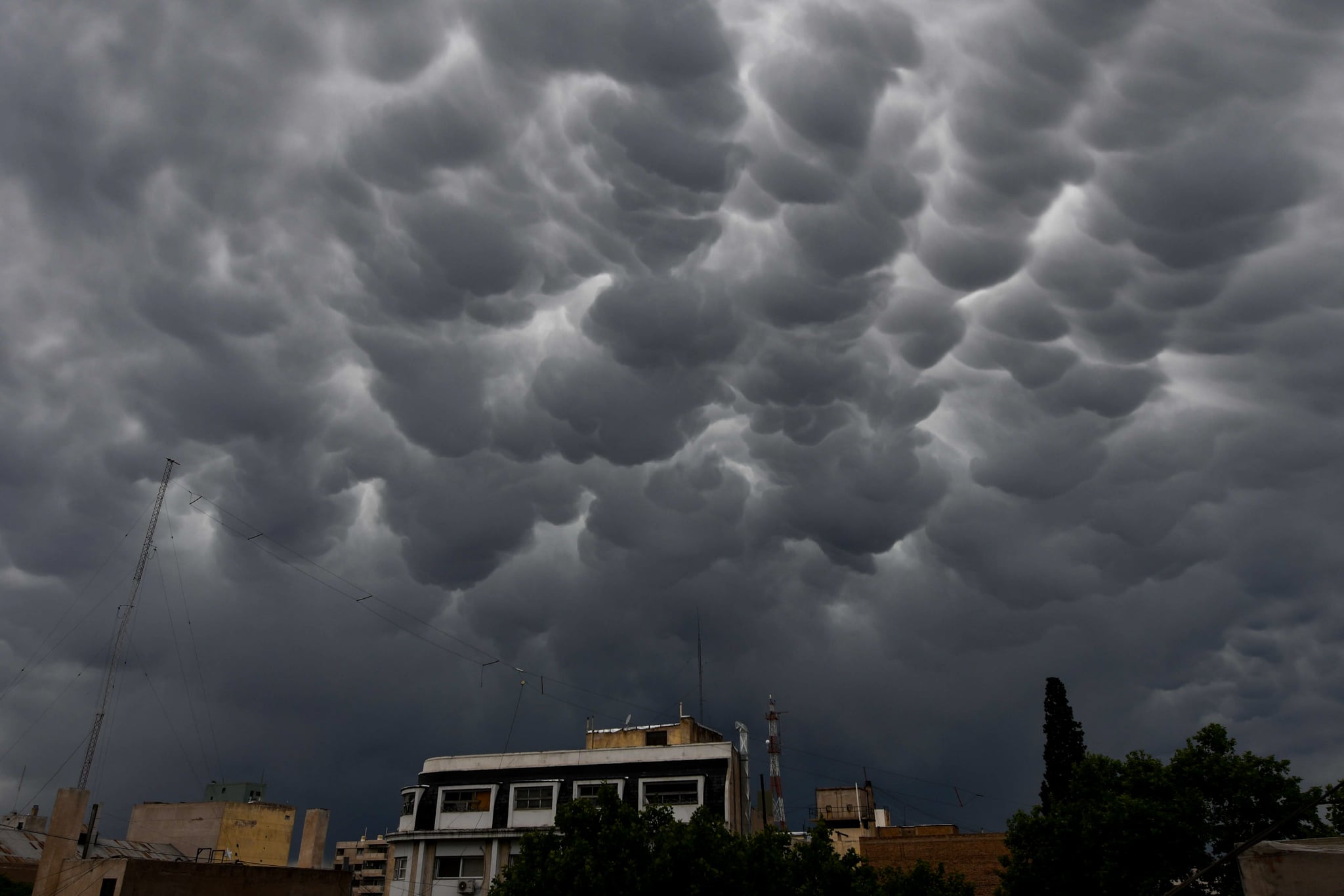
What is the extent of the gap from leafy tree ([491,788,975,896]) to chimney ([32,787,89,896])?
Result: 29422mm

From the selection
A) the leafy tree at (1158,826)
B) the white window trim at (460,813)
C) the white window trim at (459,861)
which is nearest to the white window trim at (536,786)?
the white window trim at (460,813)

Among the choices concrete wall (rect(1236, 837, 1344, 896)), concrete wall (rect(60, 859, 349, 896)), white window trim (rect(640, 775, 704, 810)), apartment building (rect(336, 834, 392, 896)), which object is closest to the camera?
concrete wall (rect(1236, 837, 1344, 896))

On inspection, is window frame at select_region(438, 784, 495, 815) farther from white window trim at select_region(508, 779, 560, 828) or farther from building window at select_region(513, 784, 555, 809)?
building window at select_region(513, 784, 555, 809)

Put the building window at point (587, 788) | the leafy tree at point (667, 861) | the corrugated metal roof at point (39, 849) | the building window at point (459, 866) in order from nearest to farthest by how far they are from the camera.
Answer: the leafy tree at point (667, 861)
the building window at point (587, 788)
the building window at point (459, 866)
the corrugated metal roof at point (39, 849)

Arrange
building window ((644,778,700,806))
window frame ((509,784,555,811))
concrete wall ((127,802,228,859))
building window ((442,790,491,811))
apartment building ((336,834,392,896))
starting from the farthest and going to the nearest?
apartment building ((336,834,392,896)) < concrete wall ((127,802,228,859)) < building window ((442,790,491,811)) < window frame ((509,784,555,811)) < building window ((644,778,700,806))

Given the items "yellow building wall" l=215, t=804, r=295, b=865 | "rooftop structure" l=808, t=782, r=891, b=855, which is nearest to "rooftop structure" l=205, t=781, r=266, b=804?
"yellow building wall" l=215, t=804, r=295, b=865

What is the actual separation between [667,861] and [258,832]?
71.2 m

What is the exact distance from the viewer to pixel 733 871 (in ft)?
131

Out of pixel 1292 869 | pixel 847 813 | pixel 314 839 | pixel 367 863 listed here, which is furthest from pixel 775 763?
pixel 367 863

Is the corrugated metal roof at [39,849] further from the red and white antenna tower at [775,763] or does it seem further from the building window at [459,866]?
the red and white antenna tower at [775,763]

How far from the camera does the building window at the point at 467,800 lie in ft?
221

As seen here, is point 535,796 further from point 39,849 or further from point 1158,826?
point 39,849

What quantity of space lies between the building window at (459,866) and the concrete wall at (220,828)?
113 feet

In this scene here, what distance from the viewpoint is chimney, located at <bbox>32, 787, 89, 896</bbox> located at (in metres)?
55.0
